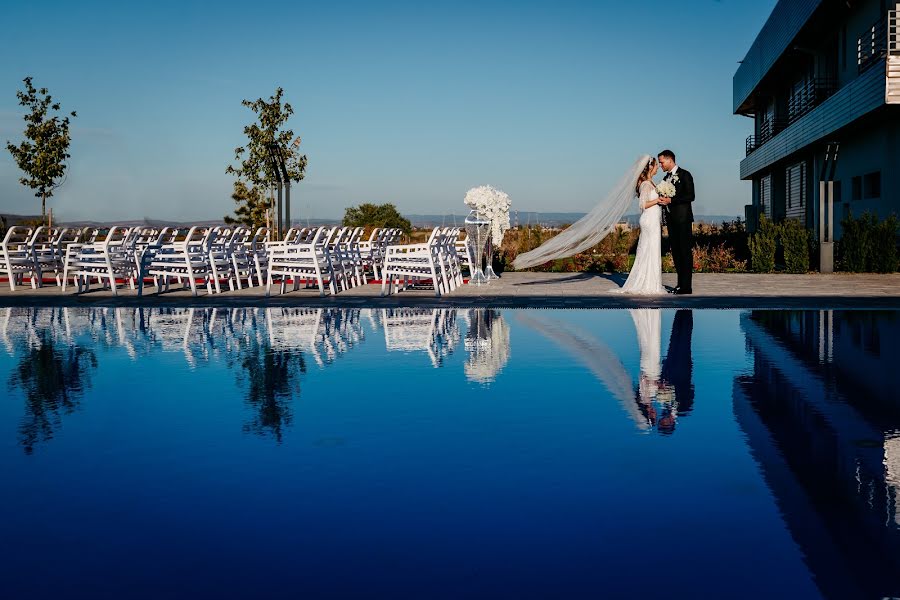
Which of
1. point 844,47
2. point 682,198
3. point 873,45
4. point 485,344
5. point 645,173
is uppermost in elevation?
point 844,47

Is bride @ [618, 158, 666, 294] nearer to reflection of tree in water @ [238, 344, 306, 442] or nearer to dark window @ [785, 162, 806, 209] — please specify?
reflection of tree in water @ [238, 344, 306, 442]

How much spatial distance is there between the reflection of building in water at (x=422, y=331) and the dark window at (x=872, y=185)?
18.4 m

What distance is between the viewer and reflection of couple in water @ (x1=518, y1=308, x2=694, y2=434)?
20.2 ft

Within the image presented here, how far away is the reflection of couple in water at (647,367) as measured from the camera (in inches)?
242

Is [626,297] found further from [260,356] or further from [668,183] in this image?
[260,356]

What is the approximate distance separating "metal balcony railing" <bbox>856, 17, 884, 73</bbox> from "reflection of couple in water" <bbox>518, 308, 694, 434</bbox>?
13.0m

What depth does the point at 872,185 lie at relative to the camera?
2816 centimetres

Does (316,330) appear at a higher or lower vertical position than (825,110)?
lower

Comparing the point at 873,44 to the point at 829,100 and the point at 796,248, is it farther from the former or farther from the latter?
the point at 796,248

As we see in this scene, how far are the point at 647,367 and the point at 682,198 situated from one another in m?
8.04

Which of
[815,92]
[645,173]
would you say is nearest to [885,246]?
[645,173]

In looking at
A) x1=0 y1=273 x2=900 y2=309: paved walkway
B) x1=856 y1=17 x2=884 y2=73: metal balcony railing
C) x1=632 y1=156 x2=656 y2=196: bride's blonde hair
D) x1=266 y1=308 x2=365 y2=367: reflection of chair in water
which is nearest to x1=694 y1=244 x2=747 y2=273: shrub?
x1=0 y1=273 x2=900 y2=309: paved walkway

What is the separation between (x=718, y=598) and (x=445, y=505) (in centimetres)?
130

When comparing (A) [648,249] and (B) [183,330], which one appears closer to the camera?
(B) [183,330]
